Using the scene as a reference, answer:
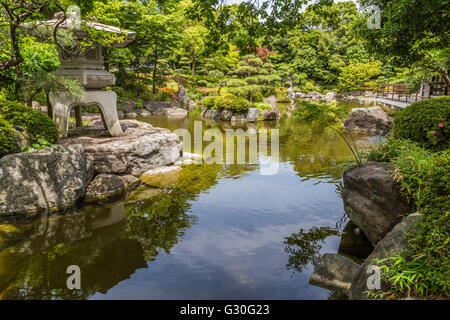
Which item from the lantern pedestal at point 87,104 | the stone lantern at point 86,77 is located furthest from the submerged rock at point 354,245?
the stone lantern at point 86,77

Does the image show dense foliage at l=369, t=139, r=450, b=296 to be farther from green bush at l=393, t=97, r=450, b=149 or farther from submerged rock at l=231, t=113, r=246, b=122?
submerged rock at l=231, t=113, r=246, b=122

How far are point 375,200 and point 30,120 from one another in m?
7.53

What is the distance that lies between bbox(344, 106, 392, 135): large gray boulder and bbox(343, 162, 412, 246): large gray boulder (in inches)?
469

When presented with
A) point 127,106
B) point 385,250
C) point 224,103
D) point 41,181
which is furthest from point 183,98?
point 385,250

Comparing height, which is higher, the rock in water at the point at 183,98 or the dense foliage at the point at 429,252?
the rock in water at the point at 183,98

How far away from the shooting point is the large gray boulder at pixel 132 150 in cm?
742

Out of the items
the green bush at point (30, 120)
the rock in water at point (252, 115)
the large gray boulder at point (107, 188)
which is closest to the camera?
the green bush at point (30, 120)

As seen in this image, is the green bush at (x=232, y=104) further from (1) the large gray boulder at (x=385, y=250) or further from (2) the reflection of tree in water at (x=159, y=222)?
(1) the large gray boulder at (x=385, y=250)

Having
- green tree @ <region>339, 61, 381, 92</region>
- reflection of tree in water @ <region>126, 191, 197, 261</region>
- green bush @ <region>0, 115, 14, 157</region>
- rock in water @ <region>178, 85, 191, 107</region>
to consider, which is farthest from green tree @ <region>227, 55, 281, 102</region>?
green tree @ <region>339, 61, 381, 92</region>

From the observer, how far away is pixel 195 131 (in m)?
15.5

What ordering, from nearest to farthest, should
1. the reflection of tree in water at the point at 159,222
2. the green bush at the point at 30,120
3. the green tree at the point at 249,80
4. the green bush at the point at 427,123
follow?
the reflection of tree in water at the point at 159,222
the green bush at the point at 427,123
the green bush at the point at 30,120
the green tree at the point at 249,80

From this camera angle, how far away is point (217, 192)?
7.05 metres

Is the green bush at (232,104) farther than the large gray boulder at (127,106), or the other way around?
the large gray boulder at (127,106)

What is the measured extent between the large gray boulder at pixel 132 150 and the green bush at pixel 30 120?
0.99 m
